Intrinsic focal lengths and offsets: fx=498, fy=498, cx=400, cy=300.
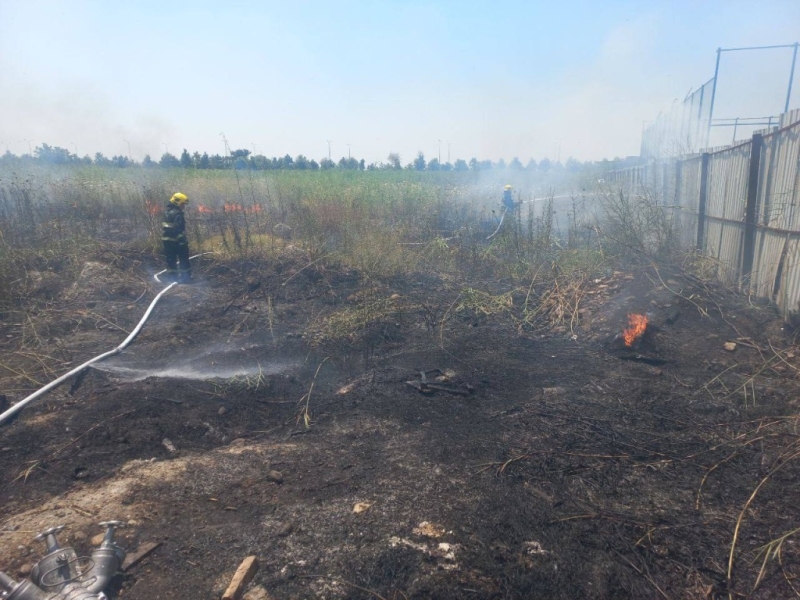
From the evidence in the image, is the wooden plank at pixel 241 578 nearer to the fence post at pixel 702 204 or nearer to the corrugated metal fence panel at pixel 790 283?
the corrugated metal fence panel at pixel 790 283

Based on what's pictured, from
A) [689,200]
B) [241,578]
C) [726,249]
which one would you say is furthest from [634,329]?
[689,200]

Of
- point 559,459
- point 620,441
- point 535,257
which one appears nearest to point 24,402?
point 559,459

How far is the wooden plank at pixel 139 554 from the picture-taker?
8.82 feet

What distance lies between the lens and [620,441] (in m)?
3.85

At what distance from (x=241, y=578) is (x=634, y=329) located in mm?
5035

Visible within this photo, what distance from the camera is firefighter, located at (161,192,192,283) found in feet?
28.5

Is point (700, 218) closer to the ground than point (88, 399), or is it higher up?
higher up

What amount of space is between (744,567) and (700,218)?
770cm

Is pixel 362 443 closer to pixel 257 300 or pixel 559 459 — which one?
pixel 559 459

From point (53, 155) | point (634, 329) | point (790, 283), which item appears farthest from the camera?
point (53, 155)

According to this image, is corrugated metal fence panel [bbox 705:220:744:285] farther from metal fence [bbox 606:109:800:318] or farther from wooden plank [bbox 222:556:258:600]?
wooden plank [bbox 222:556:258:600]

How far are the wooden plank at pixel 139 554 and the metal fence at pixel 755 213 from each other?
6399mm

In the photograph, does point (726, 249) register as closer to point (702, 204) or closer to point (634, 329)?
point (702, 204)

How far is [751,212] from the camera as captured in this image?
6.66 metres
